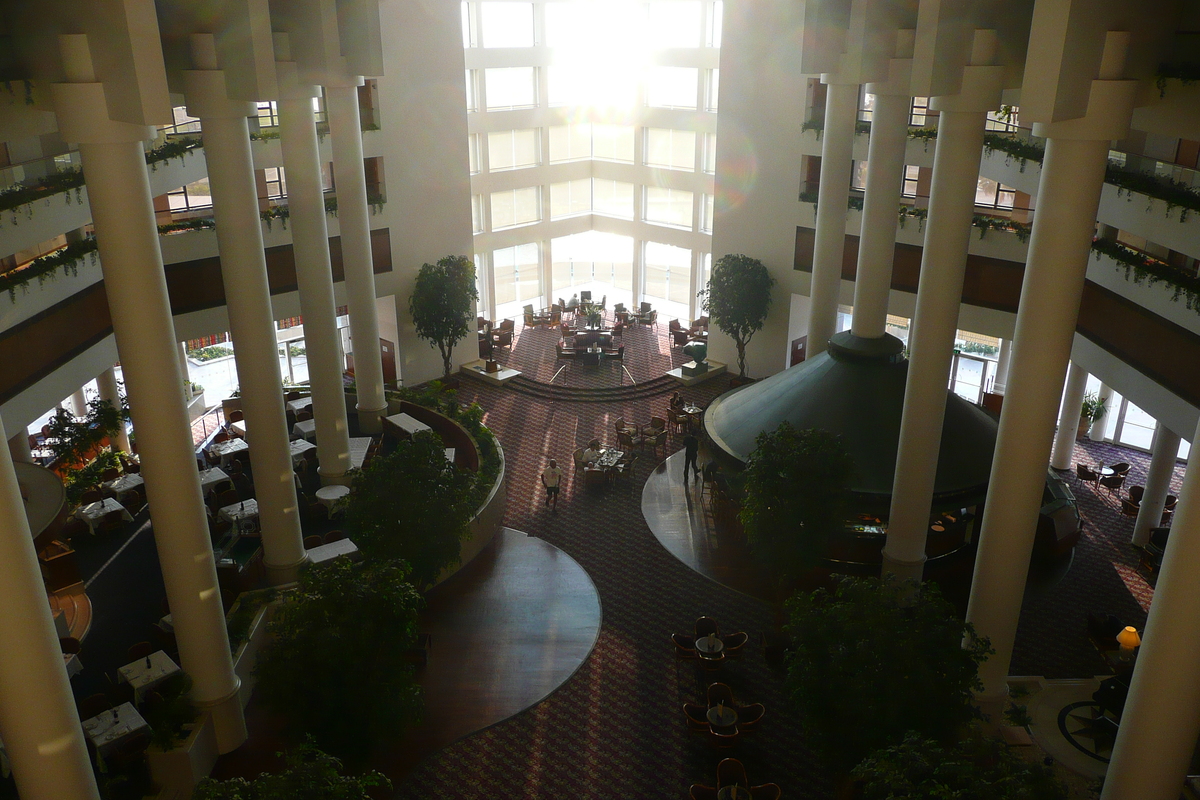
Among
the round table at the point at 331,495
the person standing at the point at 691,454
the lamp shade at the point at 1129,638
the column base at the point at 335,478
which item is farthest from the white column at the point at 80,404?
the lamp shade at the point at 1129,638

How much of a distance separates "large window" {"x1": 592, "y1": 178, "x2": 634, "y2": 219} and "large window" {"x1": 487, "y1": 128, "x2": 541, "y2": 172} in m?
2.68

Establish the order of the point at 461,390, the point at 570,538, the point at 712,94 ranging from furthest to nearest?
the point at 712,94 < the point at 461,390 < the point at 570,538

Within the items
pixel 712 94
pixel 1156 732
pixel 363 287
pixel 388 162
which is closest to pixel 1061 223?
pixel 1156 732

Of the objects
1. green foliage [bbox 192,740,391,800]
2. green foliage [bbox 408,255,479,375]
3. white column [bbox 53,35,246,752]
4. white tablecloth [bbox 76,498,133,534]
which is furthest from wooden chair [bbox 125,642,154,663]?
green foliage [bbox 408,255,479,375]

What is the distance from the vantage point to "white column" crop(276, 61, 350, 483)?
507 inches

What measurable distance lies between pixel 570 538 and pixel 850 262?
9.52 m

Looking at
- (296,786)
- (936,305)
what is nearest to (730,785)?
(296,786)

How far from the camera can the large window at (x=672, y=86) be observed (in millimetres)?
24828

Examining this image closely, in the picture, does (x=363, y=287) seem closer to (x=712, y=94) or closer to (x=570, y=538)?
(x=570, y=538)

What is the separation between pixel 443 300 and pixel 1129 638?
1534cm

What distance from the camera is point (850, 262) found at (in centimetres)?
2025

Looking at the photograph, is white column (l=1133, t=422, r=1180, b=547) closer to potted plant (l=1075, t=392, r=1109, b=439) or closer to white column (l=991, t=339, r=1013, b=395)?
potted plant (l=1075, t=392, r=1109, b=439)

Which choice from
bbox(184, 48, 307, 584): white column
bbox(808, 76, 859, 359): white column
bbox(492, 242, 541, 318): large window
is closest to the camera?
bbox(184, 48, 307, 584): white column

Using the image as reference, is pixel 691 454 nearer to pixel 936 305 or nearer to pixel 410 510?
pixel 936 305
